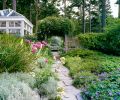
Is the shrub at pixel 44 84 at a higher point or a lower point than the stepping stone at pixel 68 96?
higher

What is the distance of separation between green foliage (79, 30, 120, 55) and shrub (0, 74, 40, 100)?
32.4ft

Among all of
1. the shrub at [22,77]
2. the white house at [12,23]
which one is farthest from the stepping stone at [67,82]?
the white house at [12,23]

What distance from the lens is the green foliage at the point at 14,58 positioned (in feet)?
19.3

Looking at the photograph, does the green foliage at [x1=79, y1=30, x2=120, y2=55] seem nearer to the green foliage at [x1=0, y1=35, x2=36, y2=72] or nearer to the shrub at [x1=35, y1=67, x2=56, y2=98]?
the green foliage at [x1=0, y1=35, x2=36, y2=72]

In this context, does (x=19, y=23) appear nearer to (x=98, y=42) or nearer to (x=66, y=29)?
(x=66, y=29)

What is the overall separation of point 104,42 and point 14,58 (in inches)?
382

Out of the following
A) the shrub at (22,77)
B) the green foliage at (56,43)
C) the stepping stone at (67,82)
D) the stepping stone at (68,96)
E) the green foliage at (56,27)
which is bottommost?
the stepping stone at (68,96)

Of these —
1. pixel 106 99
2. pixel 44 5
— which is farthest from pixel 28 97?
pixel 44 5

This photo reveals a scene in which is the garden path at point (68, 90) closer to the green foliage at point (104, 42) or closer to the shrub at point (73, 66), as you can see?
the shrub at point (73, 66)

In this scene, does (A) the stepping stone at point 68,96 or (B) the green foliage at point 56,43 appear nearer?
(A) the stepping stone at point 68,96

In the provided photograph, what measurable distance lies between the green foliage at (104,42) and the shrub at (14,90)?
9.89 meters

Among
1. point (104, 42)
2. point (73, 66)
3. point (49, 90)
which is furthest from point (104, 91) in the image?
point (104, 42)

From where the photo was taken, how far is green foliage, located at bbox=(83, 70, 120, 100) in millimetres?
5766

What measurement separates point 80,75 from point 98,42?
25.8ft
